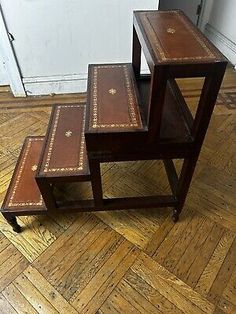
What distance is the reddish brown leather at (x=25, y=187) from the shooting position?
3.48ft

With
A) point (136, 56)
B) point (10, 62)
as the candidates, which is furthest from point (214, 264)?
point (10, 62)

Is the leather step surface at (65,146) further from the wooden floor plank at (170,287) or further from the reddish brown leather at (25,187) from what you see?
the wooden floor plank at (170,287)

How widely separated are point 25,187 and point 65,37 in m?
1.10

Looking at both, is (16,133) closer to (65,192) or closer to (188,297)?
(65,192)

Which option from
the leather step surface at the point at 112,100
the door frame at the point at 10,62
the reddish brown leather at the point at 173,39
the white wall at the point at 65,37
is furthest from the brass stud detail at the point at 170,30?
the door frame at the point at 10,62

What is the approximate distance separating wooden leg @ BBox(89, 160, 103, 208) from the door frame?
1.26m

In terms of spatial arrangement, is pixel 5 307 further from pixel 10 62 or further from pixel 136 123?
pixel 10 62

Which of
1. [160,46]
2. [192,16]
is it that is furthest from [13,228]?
[192,16]

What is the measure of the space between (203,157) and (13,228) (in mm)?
1040

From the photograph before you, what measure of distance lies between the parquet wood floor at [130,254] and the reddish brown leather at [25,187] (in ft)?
0.50

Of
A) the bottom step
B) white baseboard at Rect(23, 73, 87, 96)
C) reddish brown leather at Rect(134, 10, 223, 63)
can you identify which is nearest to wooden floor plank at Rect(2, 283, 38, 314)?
the bottom step

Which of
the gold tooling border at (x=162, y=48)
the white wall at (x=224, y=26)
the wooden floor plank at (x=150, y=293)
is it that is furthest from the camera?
the white wall at (x=224, y=26)

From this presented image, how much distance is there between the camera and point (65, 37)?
67.2 inches

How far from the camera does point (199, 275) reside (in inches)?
39.2
